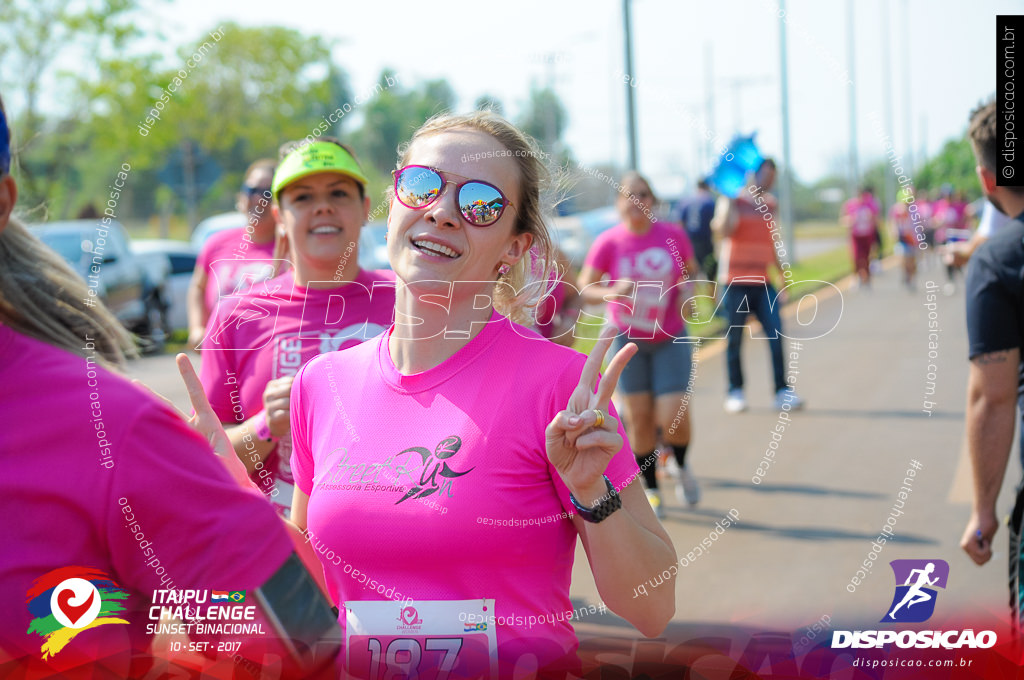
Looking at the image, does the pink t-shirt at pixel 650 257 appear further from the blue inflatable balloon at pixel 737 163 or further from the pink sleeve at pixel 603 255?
the blue inflatable balloon at pixel 737 163

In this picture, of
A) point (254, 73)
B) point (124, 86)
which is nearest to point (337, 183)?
point (254, 73)

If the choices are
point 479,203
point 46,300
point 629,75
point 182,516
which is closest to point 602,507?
point 479,203

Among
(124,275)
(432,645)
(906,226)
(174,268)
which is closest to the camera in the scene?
(432,645)

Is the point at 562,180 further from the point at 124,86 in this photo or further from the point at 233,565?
the point at 124,86

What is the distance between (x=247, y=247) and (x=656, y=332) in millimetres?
2083

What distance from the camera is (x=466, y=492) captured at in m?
1.80

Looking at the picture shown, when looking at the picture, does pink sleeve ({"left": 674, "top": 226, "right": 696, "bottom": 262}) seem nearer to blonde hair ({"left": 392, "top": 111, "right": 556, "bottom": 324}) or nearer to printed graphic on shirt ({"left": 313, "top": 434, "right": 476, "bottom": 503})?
blonde hair ({"left": 392, "top": 111, "right": 556, "bottom": 324})

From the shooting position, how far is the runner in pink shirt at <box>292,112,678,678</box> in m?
1.78

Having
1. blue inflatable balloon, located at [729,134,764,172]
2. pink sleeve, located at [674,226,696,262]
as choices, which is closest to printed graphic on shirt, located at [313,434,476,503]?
blue inflatable balloon, located at [729,134,764,172]

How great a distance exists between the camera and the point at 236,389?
291 cm

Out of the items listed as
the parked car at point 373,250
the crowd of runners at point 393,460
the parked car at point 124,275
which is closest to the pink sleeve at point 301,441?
the crowd of runners at point 393,460

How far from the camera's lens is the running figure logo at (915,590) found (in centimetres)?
203

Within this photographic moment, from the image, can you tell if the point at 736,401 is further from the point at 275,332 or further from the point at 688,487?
the point at 275,332

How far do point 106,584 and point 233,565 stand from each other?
0.68 ft
